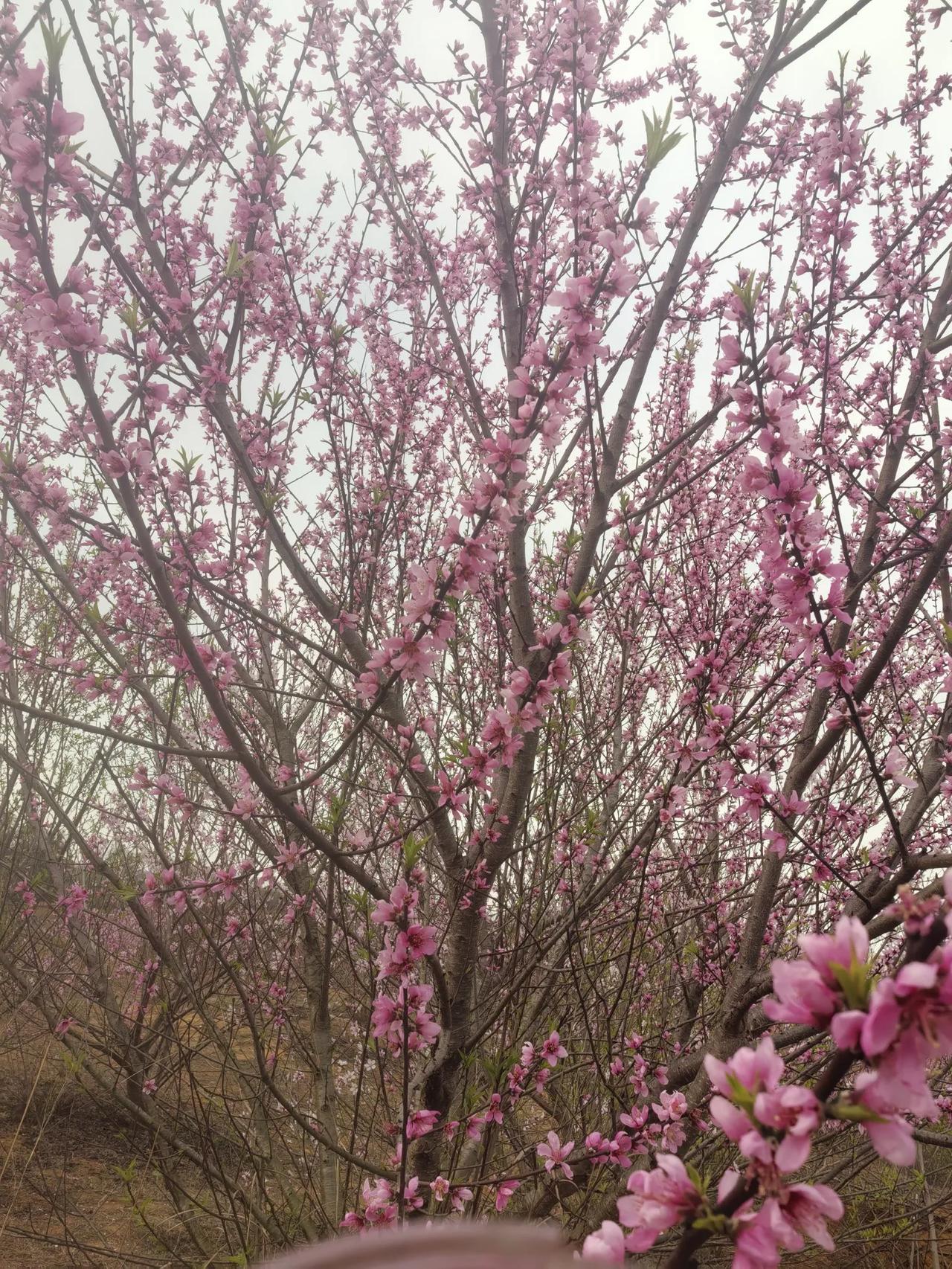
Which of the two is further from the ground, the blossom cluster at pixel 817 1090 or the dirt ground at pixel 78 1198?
the blossom cluster at pixel 817 1090

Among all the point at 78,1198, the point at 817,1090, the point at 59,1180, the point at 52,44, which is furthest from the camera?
the point at 78,1198

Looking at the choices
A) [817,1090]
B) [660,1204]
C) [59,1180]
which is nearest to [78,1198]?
[59,1180]

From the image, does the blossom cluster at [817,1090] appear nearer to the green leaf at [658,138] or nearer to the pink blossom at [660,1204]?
the pink blossom at [660,1204]

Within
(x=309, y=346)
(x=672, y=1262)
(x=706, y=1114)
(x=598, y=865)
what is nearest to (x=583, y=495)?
(x=309, y=346)

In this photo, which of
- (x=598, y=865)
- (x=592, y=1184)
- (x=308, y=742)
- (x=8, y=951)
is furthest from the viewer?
(x=308, y=742)

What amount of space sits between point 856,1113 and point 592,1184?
376 cm

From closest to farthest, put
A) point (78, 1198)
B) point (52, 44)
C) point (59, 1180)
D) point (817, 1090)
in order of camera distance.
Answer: point (817, 1090) < point (52, 44) < point (59, 1180) < point (78, 1198)

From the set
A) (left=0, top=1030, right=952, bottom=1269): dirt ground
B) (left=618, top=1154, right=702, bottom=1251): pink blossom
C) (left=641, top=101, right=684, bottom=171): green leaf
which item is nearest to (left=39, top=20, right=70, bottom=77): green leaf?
(left=641, top=101, right=684, bottom=171): green leaf

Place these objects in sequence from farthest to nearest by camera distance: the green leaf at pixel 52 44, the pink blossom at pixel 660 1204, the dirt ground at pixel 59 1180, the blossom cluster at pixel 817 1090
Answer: the dirt ground at pixel 59 1180, the green leaf at pixel 52 44, the pink blossom at pixel 660 1204, the blossom cluster at pixel 817 1090

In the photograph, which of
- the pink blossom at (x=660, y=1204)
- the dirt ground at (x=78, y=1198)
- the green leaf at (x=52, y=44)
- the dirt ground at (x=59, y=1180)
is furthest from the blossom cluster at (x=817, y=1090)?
the dirt ground at (x=59, y=1180)

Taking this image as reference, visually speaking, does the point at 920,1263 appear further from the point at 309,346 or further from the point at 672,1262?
the point at 309,346

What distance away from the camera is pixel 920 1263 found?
564 cm

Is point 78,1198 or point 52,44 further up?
point 52,44

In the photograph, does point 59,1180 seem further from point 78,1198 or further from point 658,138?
point 658,138
